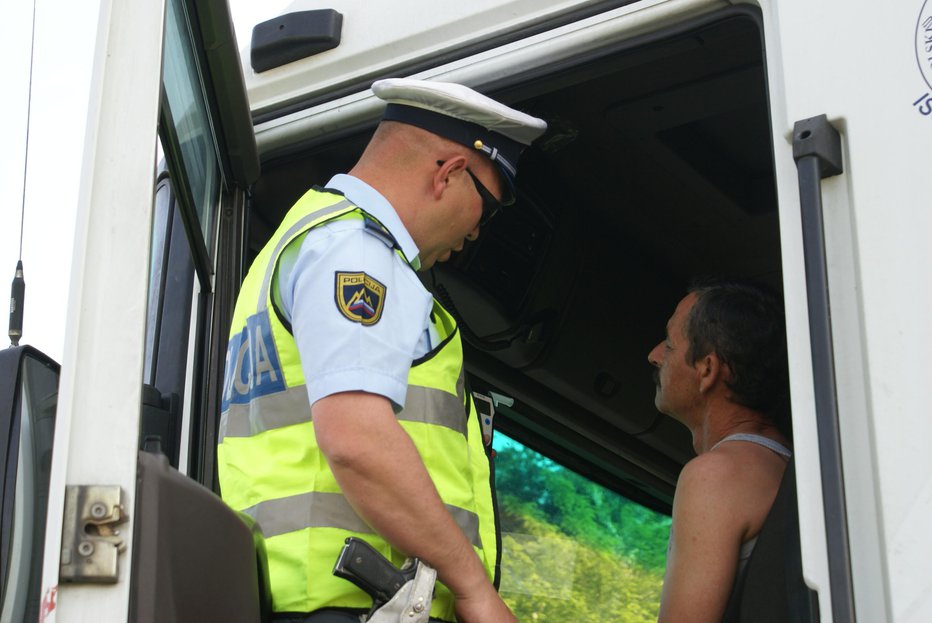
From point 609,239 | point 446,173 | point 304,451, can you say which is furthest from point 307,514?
point 609,239

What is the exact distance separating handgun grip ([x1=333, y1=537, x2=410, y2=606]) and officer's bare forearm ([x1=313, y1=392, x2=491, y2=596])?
0.05 m

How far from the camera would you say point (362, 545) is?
1.75m

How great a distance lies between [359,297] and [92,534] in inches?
25.7

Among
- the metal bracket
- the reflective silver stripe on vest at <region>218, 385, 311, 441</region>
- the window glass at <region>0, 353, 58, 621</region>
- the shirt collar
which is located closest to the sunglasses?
the shirt collar

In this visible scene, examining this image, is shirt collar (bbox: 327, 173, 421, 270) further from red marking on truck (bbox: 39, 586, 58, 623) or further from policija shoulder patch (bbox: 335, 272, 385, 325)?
red marking on truck (bbox: 39, 586, 58, 623)

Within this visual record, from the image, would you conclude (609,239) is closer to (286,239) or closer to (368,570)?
(286,239)

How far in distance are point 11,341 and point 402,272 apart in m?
0.60

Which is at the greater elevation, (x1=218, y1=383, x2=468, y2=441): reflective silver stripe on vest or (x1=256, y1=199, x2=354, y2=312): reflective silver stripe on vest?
(x1=256, y1=199, x2=354, y2=312): reflective silver stripe on vest

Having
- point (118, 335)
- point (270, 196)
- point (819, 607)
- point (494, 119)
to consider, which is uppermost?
point (270, 196)

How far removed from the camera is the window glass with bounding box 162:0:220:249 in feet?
6.19

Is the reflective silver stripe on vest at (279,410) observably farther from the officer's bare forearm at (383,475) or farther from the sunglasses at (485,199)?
the sunglasses at (485,199)

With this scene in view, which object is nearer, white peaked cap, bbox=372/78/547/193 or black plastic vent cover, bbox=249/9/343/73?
white peaked cap, bbox=372/78/547/193

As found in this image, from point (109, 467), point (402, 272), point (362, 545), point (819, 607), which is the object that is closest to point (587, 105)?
point (402, 272)

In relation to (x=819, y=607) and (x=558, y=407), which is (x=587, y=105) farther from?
(x=819, y=607)
